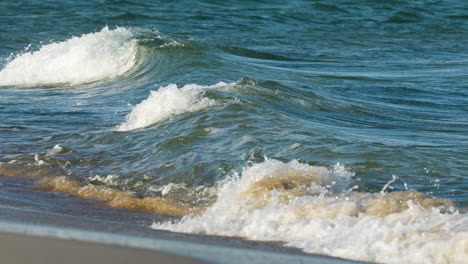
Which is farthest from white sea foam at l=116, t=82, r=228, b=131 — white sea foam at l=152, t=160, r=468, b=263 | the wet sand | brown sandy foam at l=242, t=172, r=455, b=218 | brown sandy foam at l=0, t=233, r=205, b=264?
brown sandy foam at l=0, t=233, r=205, b=264

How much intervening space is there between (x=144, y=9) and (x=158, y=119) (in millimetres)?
15890

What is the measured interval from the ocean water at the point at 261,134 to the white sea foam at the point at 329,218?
13 mm

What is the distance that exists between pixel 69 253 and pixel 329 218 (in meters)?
1.62

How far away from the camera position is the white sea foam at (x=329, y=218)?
4.18 metres

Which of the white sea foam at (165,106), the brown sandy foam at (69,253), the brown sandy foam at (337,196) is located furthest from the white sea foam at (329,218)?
the white sea foam at (165,106)

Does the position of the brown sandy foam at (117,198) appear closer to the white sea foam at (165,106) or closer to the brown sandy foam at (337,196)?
the brown sandy foam at (337,196)

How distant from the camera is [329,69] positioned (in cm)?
1436

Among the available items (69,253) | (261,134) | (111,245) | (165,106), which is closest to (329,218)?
(111,245)

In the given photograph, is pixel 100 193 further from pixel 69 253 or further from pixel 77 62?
pixel 77 62

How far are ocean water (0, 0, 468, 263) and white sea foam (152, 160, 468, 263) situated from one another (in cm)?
1

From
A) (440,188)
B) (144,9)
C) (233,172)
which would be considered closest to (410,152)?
(440,188)

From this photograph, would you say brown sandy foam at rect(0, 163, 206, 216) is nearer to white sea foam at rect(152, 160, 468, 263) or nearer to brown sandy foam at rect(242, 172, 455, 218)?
white sea foam at rect(152, 160, 468, 263)

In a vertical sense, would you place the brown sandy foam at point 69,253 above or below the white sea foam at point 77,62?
above

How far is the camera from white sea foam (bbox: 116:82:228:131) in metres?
8.84
